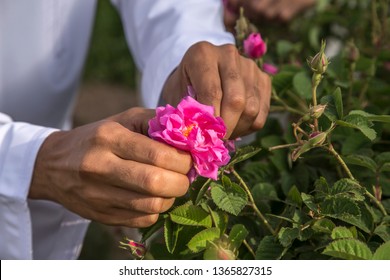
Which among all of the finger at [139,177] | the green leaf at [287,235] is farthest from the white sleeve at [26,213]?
the green leaf at [287,235]

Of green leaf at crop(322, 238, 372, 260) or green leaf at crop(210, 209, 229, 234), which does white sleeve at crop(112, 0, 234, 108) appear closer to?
green leaf at crop(210, 209, 229, 234)

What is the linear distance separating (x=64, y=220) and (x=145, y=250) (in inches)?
16.6

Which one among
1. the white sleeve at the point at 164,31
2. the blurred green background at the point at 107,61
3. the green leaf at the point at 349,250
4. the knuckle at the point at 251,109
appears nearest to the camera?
the green leaf at the point at 349,250

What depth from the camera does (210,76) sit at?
42.1 inches

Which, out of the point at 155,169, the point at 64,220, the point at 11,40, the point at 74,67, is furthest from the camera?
the point at 74,67

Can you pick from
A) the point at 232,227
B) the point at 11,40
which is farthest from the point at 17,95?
the point at 232,227

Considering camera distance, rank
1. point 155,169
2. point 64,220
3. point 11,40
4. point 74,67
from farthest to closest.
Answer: point 74,67, point 11,40, point 64,220, point 155,169

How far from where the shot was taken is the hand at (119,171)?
0.91 m

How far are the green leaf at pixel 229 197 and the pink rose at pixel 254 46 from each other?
39 centimetres

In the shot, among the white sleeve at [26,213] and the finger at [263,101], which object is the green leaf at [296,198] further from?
the white sleeve at [26,213]

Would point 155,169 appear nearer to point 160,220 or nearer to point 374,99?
point 160,220

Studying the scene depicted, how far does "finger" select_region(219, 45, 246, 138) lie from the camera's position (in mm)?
1037

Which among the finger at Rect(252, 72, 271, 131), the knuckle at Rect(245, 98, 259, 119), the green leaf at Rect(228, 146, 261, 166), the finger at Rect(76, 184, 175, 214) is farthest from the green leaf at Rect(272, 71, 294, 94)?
the finger at Rect(76, 184, 175, 214)

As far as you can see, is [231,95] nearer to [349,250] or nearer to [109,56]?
[349,250]
